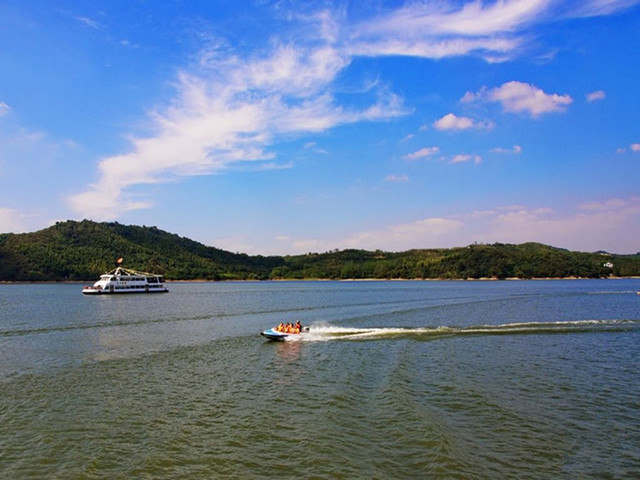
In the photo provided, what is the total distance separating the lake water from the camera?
15.9 metres

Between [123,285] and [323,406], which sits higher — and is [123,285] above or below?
above

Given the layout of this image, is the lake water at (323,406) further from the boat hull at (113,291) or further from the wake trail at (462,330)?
the boat hull at (113,291)

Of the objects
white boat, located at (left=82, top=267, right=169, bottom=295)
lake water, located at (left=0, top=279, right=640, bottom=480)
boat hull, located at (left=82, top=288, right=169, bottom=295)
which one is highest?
white boat, located at (left=82, top=267, right=169, bottom=295)

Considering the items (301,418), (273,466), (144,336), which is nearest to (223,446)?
(273,466)

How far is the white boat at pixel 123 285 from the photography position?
124 meters

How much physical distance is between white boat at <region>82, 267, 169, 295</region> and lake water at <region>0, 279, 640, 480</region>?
85128mm

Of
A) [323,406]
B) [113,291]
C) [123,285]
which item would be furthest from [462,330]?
[123,285]

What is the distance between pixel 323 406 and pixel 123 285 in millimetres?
122494

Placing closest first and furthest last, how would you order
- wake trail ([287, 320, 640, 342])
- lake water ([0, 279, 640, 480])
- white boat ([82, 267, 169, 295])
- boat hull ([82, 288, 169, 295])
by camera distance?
1. lake water ([0, 279, 640, 480])
2. wake trail ([287, 320, 640, 342])
3. boat hull ([82, 288, 169, 295])
4. white boat ([82, 267, 169, 295])

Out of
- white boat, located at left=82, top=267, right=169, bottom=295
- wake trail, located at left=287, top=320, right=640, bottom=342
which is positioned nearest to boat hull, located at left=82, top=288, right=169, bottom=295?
white boat, located at left=82, top=267, right=169, bottom=295

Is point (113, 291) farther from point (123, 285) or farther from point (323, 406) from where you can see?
point (323, 406)

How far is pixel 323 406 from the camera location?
22375mm

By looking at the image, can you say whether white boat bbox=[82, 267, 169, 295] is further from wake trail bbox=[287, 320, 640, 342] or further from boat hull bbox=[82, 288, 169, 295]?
wake trail bbox=[287, 320, 640, 342]

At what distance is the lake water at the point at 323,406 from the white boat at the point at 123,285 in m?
85.1
